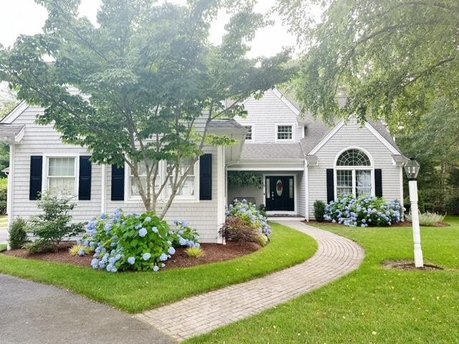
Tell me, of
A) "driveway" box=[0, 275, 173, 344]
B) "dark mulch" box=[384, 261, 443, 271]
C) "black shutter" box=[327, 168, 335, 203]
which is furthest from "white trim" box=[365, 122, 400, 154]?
"driveway" box=[0, 275, 173, 344]

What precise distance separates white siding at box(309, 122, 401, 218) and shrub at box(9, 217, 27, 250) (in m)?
11.8

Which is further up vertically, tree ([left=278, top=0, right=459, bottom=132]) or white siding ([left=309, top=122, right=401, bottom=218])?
tree ([left=278, top=0, right=459, bottom=132])

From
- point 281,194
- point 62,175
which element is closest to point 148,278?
point 62,175

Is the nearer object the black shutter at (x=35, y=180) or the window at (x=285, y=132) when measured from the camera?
the black shutter at (x=35, y=180)

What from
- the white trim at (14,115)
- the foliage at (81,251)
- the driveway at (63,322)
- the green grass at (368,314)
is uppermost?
the white trim at (14,115)

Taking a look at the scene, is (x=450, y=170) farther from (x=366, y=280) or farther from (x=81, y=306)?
(x=81, y=306)

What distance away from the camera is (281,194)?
17609 millimetres

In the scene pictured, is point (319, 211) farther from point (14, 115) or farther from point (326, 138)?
point (14, 115)

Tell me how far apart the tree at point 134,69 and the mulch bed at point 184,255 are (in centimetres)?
222

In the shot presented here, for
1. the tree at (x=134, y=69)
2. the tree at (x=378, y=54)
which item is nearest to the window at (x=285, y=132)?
the tree at (x=378, y=54)

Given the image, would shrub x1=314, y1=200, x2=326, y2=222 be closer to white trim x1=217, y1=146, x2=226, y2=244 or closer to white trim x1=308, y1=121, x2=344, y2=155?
white trim x1=308, y1=121, x2=344, y2=155

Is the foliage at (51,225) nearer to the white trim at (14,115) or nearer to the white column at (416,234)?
the white trim at (14,115)

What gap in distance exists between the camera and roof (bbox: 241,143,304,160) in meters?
16.2

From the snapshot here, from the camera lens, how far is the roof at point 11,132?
8.82 m
